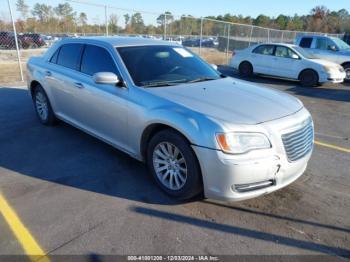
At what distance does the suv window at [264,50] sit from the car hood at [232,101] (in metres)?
9.14

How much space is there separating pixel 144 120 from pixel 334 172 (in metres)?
2.71

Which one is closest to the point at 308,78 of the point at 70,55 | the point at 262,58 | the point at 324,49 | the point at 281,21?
the point at 262,58

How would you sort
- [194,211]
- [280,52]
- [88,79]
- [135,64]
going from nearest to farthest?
[194,211] < [135,64] < [88,79] < [280,52]

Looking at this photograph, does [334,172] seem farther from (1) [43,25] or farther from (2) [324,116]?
(1) [43,25]

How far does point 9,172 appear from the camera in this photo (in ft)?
14.0

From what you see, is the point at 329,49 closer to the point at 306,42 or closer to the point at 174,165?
the point at 306,42

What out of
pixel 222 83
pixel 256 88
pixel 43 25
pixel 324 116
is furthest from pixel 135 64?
pixel 43 25

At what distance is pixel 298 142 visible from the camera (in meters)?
3.38

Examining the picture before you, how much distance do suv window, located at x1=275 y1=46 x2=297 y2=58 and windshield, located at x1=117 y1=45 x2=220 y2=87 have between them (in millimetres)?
8331

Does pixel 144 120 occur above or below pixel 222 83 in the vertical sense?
below

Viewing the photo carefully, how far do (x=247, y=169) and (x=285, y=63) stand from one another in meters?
10.2

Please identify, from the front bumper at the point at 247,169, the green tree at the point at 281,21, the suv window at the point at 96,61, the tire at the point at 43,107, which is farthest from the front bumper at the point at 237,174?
the green tree at the point at 281,21

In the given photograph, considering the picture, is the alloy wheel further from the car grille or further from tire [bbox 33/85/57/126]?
tire [bbox 33/85/57/126]

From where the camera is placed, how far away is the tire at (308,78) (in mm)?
11570
